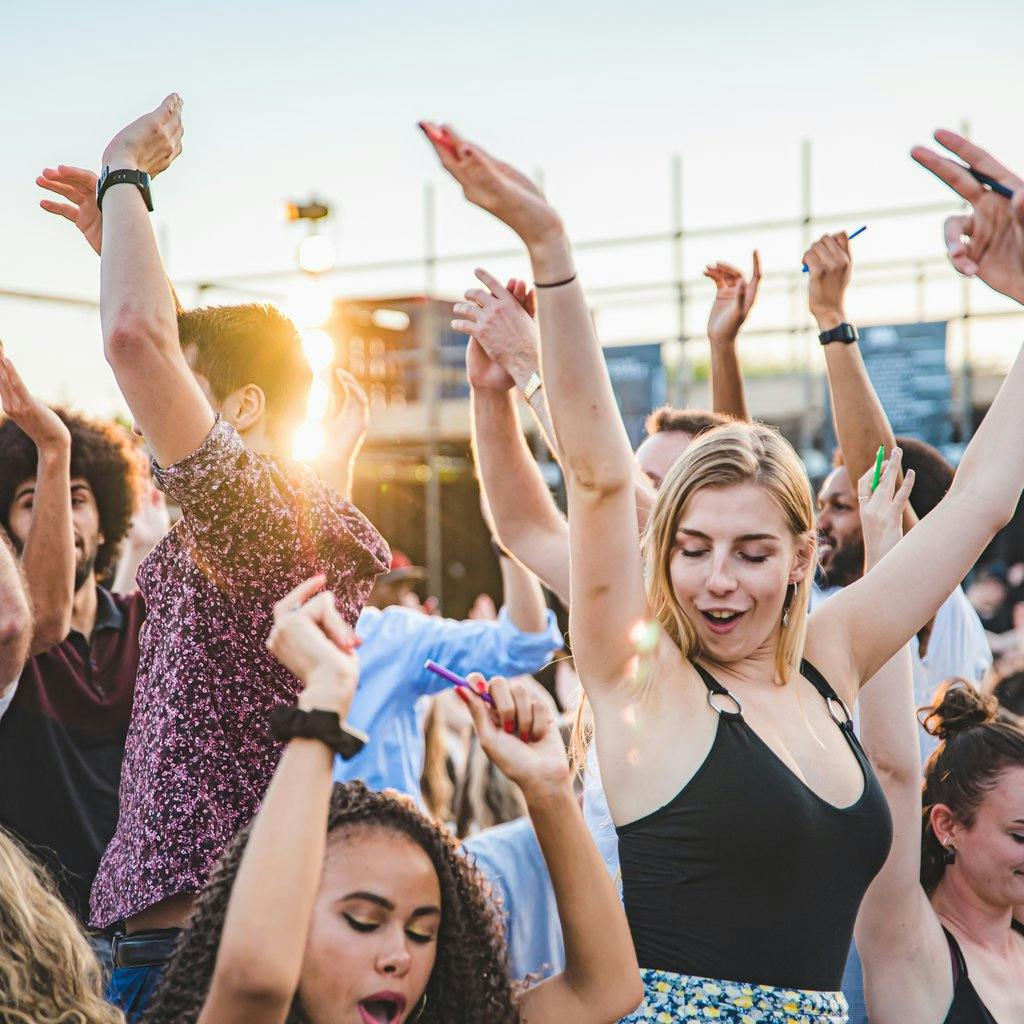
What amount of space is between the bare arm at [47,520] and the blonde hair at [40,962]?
31.9 inches

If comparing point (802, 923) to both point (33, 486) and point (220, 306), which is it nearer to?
point (220, 306)

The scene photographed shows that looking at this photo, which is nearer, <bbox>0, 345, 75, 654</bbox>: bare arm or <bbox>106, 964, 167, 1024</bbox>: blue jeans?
<bbox>106, 964, 167, 1024</bbox>: blue jeans

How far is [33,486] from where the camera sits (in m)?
2.70

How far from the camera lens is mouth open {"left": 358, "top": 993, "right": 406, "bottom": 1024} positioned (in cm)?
159

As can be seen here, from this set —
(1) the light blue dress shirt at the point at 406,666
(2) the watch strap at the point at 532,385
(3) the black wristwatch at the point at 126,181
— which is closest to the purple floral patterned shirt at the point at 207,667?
(3) the black wristwatch at the point at 126,181

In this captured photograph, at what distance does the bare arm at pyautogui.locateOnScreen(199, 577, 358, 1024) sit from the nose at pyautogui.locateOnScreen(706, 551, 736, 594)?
0.66 meters

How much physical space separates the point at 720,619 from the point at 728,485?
0.67 ft

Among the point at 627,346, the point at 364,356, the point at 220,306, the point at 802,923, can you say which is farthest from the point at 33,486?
the point at 364,356

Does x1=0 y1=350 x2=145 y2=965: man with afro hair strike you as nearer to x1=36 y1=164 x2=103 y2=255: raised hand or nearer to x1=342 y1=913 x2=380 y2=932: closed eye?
x1=36 y1=164 x2=103 y2=255: raised hand

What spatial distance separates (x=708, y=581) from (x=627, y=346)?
888 cm

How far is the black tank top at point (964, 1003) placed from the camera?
2.29m

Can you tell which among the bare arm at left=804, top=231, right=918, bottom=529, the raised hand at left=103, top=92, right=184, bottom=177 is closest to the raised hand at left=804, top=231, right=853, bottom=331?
the bare arm at left=804, top=231, right=918, bottom=529

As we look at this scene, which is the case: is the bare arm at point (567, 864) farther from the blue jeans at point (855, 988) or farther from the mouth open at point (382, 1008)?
the blue jeans at point (855, 988)

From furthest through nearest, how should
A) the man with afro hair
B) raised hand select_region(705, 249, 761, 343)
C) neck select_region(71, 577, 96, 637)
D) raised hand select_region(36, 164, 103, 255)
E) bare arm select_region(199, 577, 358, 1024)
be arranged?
raised hand select_region(705, 249, 761, 343), neck select_region(71, 577, 96, 637), the man with afro hair, raised hand select_region(36, 164, 103, 255), bare arm select_region(199, 577, 358, 1024)
